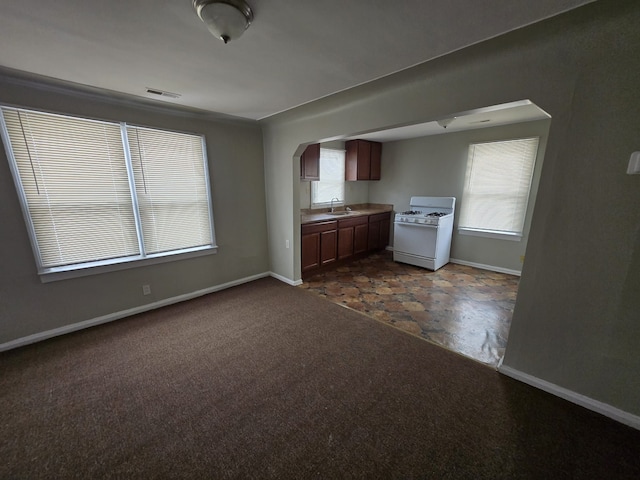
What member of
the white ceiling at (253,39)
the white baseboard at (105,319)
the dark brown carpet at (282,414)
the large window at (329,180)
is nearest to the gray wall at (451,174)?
the large window at (329,180)

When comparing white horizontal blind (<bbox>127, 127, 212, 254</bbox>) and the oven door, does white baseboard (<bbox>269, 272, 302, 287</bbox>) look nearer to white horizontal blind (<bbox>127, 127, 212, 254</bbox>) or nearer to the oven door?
white horizontal blind (<bbox>127, 127, 212, 254</bbox>)

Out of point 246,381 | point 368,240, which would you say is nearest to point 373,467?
point 246,381

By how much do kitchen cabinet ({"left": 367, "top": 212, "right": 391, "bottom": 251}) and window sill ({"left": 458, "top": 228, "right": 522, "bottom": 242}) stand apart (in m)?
1.44

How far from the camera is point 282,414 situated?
1.62m

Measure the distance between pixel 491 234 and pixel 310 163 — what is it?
329 cm

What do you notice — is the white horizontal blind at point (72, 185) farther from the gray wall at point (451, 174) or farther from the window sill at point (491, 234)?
the window sill at point (491, 234)

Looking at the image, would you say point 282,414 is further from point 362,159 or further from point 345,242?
point 362,159

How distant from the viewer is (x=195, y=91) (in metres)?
2.28

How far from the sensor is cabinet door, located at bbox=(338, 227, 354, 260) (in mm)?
4428

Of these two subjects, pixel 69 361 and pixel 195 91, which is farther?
pixel 195 91

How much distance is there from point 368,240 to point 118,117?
13.6 ft

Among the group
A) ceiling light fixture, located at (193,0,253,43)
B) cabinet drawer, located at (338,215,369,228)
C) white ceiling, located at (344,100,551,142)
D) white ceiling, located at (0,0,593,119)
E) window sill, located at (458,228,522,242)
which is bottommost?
window sill, located at (458,228,522,242)

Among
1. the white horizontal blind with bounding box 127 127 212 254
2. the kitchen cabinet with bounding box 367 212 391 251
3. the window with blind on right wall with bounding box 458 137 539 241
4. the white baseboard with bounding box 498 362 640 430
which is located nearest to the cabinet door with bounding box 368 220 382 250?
the kitchen cabinet with bounding box 367 212 391 251

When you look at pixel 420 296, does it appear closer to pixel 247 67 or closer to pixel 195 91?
pixel 247 67
